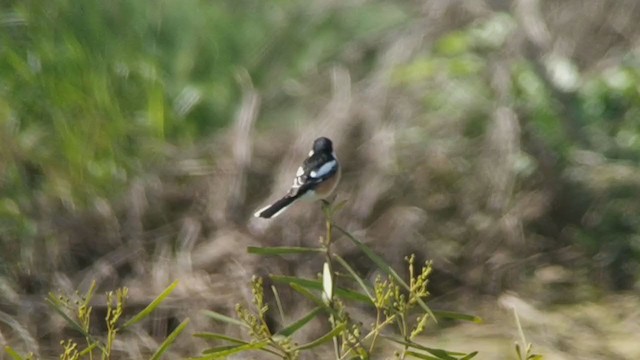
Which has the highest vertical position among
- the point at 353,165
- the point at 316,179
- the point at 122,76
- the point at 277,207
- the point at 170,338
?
the point at 170,338

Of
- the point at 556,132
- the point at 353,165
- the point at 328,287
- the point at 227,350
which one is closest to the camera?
the point at 227,350

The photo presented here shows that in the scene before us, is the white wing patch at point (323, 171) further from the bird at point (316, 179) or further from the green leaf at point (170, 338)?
the green leaf at point (170, 338)

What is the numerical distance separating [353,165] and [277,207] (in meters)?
1.11

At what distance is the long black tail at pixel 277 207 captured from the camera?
4426 millimetres

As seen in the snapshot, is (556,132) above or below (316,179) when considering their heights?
below

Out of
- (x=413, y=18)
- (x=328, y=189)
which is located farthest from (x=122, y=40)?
(x=328, y=189)

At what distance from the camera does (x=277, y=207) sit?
15.2 feet

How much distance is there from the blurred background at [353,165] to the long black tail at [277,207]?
0.47 m

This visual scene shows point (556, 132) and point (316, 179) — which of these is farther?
point (556, 132)

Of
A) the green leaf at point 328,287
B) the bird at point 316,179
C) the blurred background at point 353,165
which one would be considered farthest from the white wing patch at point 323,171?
the green leaf at point 328,287

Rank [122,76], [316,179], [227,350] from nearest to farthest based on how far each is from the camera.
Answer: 1. [227,350]
2. [316,179]
3. [122,76]

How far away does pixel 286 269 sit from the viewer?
5.21 meters

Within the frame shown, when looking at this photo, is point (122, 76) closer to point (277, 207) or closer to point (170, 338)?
point (277, 207)

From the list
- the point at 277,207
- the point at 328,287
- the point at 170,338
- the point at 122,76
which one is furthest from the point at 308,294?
the point at 122,76
